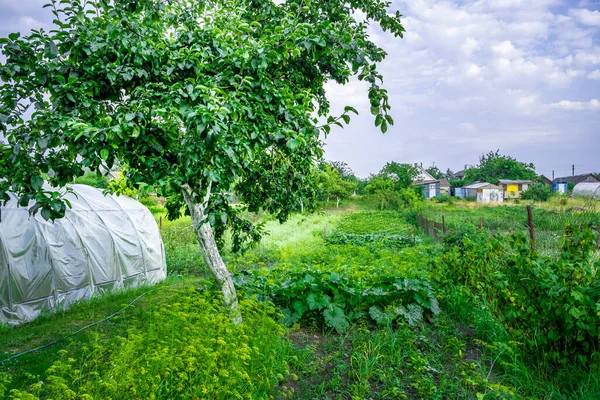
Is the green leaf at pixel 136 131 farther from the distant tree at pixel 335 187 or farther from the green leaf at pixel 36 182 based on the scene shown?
the distant tree at pixel 335 187

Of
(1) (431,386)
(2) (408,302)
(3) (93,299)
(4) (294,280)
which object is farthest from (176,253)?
(1) (431,386)

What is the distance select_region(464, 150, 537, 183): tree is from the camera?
60.3 metres

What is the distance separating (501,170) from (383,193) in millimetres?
35635

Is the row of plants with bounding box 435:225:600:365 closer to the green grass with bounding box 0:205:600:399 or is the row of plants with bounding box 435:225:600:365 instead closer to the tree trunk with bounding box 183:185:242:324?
the green grass with bounding box 0:205:600:399

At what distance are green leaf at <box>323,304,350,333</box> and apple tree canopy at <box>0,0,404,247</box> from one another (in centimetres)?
202

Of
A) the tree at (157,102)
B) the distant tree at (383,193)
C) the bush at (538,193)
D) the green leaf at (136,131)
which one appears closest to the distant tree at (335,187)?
the distant tree at (383,193)

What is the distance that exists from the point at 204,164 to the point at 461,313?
401cm

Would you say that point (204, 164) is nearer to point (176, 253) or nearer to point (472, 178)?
point (176, 253)

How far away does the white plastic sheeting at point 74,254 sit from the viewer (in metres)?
7.20

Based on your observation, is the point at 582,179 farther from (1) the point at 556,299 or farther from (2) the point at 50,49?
(2) the point at 50,49

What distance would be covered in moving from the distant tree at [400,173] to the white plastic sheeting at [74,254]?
32982 millimetres

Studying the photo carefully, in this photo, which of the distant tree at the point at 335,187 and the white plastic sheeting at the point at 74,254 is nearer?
the white plastic sheeting at the point at 74,254

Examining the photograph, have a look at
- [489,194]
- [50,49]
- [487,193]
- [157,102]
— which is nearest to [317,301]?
[157,102]

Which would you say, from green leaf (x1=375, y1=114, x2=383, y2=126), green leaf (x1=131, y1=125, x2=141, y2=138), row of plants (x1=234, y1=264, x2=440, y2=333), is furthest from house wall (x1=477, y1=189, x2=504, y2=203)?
green leaf (x1=131, y1=125, x2=141, y2=138)
